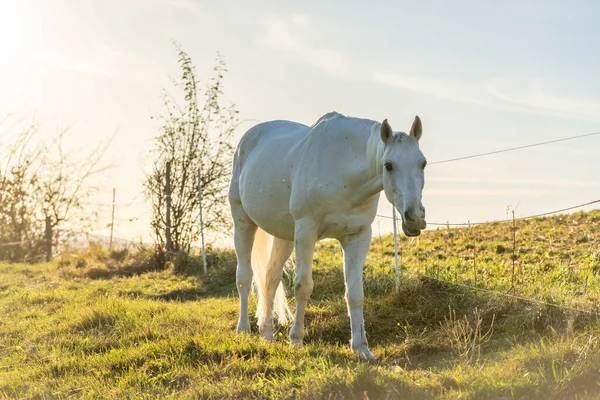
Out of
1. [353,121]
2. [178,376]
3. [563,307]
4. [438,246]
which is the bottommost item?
[178,376]

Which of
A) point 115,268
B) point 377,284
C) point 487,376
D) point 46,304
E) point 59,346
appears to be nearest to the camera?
point 487,376

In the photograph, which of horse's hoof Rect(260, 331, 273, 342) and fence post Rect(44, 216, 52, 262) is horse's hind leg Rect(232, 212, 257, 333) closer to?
horse's hoof Rect(260, 331, 273, 342)

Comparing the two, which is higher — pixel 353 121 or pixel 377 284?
pixel 353 121

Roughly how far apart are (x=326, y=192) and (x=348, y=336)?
6.41 ft

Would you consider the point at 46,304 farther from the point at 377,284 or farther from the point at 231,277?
the point at 377,284

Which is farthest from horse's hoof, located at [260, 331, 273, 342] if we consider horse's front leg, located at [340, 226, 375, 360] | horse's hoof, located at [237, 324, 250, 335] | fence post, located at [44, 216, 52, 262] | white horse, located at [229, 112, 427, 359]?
fence post, located at [44, 216, 52, 262]

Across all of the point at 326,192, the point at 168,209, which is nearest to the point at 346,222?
the point at 326,192

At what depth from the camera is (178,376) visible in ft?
16.8

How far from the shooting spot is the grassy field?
445 cm

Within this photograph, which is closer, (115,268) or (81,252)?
(115,268)

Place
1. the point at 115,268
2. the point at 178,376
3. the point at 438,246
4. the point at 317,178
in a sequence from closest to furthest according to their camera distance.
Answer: the point at 178,376, the point at 317,178, the point at 438,246, the point at 115,268

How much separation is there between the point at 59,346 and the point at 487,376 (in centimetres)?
430

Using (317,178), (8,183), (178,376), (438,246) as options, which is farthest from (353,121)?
(8,183)

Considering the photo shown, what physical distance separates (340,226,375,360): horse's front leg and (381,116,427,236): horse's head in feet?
2.68
